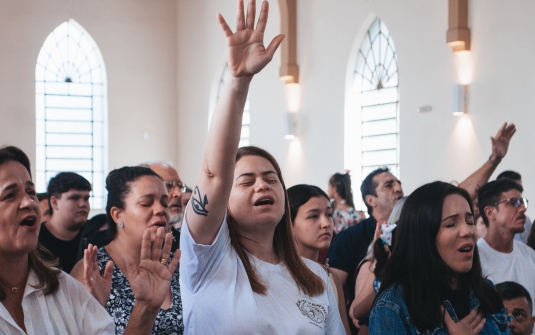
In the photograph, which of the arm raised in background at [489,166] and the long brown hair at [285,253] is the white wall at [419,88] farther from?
the long brown hair at [285,253]

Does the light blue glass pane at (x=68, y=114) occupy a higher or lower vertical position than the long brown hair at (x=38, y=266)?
higher

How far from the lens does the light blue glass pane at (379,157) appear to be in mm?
11680

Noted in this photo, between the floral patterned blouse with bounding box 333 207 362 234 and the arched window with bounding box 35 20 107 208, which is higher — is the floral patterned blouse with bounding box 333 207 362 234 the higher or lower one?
the lower one

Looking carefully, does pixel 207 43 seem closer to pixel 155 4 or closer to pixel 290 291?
pixel 155 4

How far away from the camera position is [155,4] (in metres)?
16.5

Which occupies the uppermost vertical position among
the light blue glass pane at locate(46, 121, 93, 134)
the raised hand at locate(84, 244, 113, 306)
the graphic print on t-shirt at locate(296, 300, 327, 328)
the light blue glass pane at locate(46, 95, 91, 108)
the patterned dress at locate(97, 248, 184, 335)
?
the light blue glass pane at locate(46, 95, 91, 108)

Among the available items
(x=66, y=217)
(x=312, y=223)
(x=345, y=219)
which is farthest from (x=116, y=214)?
(x=345, y=219)

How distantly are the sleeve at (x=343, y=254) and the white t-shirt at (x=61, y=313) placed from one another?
239 cm

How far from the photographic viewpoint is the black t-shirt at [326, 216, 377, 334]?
4.69 metres

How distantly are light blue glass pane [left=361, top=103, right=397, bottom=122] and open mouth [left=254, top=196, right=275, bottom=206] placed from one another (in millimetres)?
9229

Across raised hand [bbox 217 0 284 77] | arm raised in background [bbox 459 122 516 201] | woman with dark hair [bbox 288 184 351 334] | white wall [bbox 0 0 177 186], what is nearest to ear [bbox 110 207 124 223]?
woman with dark hair [bbox 288 184 351 334]

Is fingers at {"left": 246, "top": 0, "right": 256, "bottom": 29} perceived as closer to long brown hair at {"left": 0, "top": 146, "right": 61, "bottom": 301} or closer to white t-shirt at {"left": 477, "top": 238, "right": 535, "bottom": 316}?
long brown hair at {"left": 0, "top": 146, "right": 61, "bottom": 301}

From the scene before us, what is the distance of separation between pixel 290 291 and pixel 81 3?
14196 mm

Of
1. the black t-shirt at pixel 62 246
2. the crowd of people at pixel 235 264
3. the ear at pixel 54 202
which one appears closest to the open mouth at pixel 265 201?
the crowd of people at pixel 235 264
